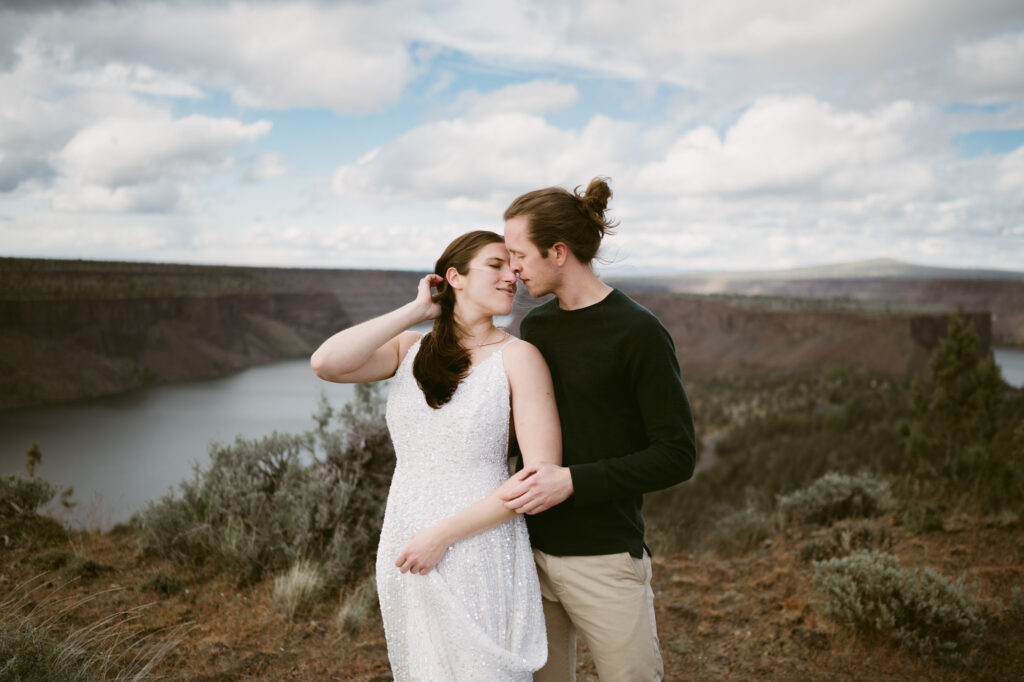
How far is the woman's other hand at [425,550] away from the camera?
180 centimetres

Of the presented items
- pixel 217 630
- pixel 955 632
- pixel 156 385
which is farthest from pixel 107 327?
pixel 955 632

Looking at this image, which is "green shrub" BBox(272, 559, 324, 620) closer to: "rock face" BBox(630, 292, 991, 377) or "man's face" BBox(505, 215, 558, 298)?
"man's face" BBox(505, 215, 558, 298)

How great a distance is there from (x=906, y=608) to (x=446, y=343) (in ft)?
12.7

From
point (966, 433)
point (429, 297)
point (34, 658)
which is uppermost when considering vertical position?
point (429, 297)

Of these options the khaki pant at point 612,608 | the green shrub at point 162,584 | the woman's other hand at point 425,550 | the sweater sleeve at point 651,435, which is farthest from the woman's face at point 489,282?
the green shrub at point 162,584

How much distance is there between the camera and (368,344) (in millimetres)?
1936

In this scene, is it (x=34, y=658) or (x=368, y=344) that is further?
(x=34, y=658)

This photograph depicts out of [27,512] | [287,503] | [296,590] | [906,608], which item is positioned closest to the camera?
[906,608]

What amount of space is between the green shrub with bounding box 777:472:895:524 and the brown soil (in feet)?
4.44

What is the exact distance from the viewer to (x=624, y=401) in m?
2.05

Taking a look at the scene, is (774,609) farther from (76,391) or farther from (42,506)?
(76,391)

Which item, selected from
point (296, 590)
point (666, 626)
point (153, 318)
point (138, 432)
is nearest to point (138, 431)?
point (138, 432)

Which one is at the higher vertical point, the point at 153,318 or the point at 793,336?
the point at 153,318

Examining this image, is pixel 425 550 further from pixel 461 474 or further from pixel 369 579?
pixel 369 579
